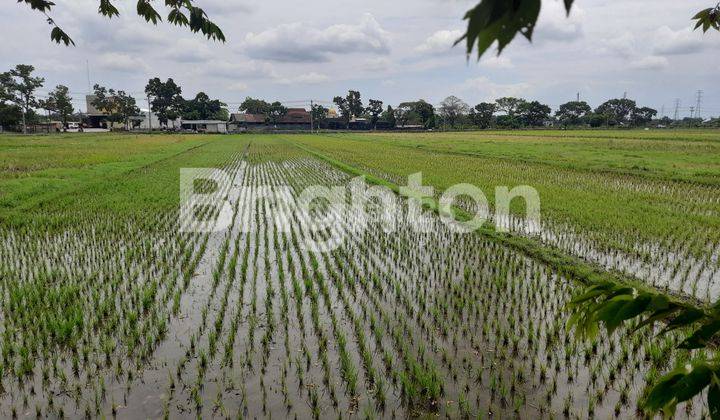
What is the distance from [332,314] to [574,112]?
9871cm

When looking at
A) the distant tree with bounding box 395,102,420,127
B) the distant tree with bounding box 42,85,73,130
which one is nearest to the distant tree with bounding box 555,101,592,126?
the distant tree with bounding box 395,102,420,127

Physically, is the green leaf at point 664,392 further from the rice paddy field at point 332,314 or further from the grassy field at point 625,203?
the grassy field at point 625,203

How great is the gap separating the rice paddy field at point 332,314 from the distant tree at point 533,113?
75459 millimetres

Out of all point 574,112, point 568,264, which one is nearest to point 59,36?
point 568,264

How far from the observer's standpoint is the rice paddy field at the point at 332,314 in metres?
3.59

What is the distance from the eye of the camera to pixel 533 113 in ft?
269

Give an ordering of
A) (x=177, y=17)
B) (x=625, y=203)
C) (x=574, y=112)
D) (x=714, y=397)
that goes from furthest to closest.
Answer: (x=574, y=112) < (x=625, y=203) < (x=177, y=17) < (x=714, y=397)

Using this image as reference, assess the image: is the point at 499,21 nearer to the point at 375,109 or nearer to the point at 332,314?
the point at 332,314

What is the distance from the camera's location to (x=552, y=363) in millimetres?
4086

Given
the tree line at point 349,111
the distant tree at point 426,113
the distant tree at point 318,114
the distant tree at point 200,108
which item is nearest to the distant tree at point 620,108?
the tree line at point 349,111

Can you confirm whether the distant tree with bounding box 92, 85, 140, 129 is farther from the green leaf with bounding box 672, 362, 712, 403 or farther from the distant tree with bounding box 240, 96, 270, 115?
the green leaf with bounding box 672, 362, 712, 403

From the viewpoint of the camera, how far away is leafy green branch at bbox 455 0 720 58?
0.74 meters

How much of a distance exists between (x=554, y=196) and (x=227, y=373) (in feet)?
35.2

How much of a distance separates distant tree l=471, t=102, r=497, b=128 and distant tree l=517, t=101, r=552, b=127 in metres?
5.04
